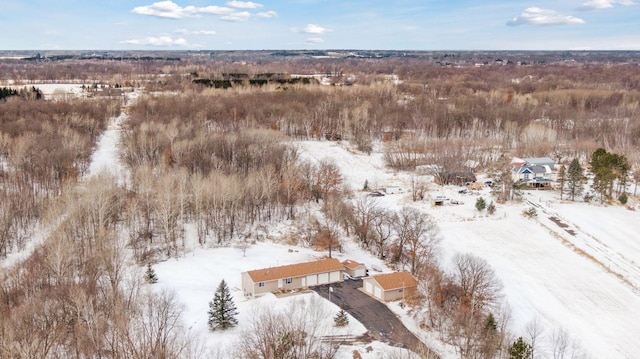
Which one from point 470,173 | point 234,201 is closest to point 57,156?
point 234,201

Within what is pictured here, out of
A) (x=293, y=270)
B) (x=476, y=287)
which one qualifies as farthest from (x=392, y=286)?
(x=293, y=270)

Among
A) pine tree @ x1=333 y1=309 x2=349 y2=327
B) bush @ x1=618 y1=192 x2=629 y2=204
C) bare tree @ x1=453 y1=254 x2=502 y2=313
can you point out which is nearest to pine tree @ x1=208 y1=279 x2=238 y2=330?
pine tree @ x1=333 y1=309 x2=349 y2=327

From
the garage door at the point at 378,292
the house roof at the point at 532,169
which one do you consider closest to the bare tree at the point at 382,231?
the garage door at the point at 378,292

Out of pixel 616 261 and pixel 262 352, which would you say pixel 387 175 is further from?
pixel 262 352

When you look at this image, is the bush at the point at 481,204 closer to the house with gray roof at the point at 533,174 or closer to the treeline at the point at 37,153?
the house with gray roof at the point at 533,174

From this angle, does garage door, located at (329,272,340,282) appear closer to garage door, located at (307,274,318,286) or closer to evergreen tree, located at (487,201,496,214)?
garage door, located at (307,274,318,286)

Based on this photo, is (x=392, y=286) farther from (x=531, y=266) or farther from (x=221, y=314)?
(x=531, y=266)
